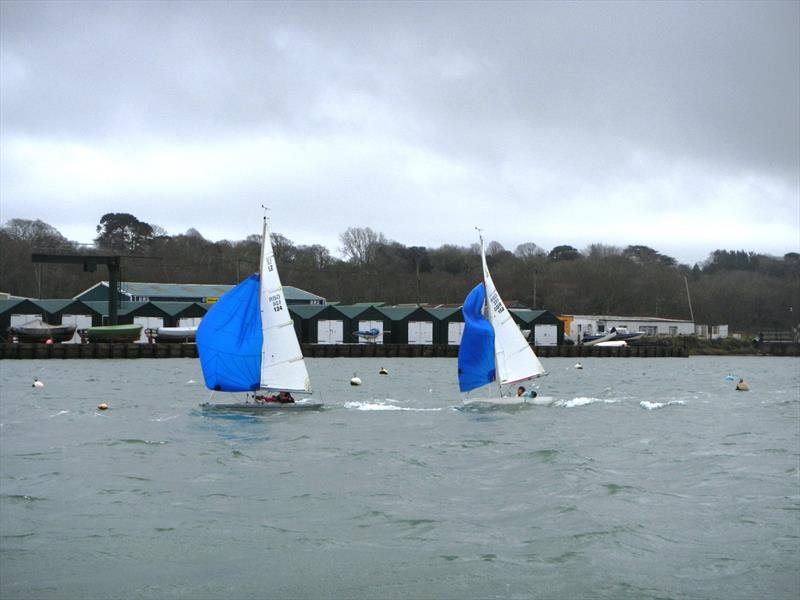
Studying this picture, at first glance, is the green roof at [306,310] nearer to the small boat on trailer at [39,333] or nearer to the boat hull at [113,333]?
the boat hull at [113,333]

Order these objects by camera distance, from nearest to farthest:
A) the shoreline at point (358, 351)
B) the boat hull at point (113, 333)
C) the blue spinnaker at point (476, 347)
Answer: the blue spinnaker at point (476, 347), the shoreline at point (358, 351), the boat hull at point (113, 333)

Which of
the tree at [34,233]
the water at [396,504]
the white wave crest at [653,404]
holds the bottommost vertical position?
the water at [396,504]

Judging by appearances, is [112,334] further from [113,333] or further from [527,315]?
[527,315]

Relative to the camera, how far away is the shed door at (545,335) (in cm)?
9244

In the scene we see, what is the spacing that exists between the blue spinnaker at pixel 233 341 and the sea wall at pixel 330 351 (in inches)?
1732

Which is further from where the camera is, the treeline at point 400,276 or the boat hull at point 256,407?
the treeline at point 400,276

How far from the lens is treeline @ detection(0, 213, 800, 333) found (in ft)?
420

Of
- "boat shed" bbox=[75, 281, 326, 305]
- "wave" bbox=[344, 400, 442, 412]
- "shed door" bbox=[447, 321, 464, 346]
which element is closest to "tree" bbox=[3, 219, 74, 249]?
"boat shed" bbox=[75, 281, 326, 305]

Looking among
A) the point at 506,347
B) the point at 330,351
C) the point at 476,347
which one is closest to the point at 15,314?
the point at 330,351

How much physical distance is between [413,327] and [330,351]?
39.8ft

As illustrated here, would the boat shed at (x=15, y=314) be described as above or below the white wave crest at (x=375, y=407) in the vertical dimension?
above

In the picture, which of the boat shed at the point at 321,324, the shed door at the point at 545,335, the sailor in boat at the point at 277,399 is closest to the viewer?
the sailor in boat at the point at 277,399

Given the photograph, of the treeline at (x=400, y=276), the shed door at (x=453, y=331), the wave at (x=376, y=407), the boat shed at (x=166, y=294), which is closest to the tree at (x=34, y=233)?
the treeline at (x=400, y=276)

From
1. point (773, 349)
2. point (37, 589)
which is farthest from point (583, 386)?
point (773, 349)
